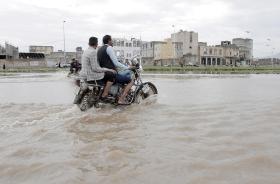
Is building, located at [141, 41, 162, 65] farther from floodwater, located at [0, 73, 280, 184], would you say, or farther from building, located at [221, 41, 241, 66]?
floodwater, located at [0, 73, 280, 184]

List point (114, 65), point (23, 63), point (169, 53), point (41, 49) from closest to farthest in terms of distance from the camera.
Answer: point (114, 65)
point (23, 63)
point (169, 53)
point (41, 49)

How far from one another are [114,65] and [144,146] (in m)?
4.58

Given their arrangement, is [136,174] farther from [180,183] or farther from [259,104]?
[259,104]

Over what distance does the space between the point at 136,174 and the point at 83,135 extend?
2.40 meters

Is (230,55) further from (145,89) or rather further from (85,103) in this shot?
(85,103)

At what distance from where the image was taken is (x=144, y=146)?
5691 mm

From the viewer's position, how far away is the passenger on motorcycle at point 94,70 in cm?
984

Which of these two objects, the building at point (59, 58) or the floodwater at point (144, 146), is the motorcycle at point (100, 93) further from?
the building at point (59, 58)

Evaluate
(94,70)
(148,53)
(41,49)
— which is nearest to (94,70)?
(94,70)

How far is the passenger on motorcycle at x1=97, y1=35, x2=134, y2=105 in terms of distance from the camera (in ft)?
32.8

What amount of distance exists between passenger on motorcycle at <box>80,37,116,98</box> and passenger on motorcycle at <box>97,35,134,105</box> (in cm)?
16

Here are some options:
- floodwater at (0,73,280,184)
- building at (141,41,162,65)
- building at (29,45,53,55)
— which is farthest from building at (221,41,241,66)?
floodwater at (0,73,280,184)

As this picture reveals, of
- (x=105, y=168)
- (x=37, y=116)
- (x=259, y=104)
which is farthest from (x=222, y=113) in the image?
(x=105, y=168)

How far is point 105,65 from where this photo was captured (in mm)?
10000
